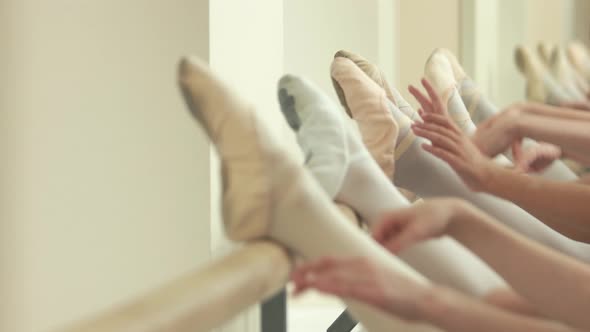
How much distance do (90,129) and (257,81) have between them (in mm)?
182

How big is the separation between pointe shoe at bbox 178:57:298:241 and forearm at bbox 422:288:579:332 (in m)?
0.09

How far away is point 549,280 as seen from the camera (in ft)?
1.26

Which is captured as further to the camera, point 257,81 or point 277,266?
point 257,81

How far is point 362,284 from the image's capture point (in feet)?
0.98

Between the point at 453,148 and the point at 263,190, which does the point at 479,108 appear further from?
the point at 263,190

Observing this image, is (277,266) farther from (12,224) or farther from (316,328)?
(316,328)

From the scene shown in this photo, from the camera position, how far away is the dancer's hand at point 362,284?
295 mm

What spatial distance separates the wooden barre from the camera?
9.9 inches

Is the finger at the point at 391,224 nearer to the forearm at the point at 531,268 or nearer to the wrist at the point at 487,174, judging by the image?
the forearm at the point at 531,268

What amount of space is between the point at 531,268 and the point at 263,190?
0.14 metres

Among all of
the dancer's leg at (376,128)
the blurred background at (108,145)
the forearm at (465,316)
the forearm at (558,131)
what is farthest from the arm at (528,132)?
the forearm at (465,316)

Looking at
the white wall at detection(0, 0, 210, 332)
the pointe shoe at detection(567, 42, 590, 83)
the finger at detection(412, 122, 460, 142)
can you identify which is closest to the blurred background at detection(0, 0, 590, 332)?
the white wall at detection(0, 0, 210, 332)

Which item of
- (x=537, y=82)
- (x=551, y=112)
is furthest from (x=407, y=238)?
(x=537, y=82)

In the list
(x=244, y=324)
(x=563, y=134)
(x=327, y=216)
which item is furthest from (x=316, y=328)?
(x=327, y=216)
